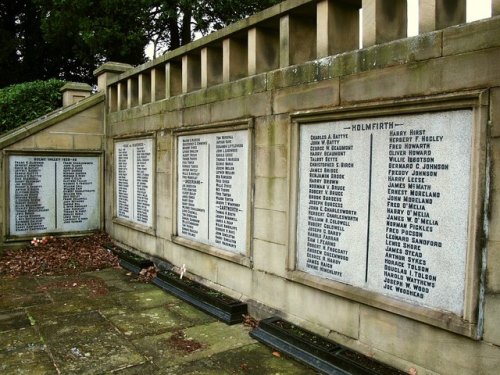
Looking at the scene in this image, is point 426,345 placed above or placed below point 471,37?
below

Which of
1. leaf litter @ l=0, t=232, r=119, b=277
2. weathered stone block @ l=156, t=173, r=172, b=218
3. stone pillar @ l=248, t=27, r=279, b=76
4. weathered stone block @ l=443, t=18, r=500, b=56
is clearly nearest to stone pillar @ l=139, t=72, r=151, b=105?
weathered stone block @ l=156, t=173, r=172, b=218

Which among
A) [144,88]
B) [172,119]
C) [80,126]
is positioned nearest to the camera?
[172,119]

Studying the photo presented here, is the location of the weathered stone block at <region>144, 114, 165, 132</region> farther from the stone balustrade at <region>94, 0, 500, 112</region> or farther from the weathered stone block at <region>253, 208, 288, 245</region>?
the weathered stone block at <region>253, 208, 288, 245</region>

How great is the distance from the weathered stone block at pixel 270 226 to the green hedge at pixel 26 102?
37.2 ft

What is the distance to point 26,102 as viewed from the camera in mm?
14039

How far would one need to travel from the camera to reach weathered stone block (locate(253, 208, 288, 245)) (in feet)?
16.5

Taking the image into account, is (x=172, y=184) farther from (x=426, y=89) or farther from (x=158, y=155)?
(x=426, y=89)

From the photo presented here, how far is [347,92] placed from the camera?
14.1ft

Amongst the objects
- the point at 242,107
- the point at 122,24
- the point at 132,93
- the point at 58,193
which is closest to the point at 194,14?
the point at 122,24

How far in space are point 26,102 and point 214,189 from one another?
10561mm

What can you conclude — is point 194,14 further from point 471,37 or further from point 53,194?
point 471,37

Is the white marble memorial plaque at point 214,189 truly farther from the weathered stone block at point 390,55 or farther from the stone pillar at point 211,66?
the weathered stone block at point 390,55

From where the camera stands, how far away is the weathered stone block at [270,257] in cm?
505

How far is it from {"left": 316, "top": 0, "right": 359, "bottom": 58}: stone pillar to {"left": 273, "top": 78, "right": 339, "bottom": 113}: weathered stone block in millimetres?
349
